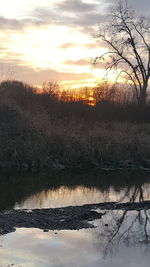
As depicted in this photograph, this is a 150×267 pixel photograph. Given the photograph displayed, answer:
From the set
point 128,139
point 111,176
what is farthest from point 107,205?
point 128,139

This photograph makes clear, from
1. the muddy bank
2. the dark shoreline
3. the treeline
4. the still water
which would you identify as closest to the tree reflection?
the still water

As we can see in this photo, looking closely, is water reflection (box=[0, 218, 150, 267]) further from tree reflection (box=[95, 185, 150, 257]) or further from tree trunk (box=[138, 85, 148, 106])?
tree trunk (box=[138, 85, 148, 106])

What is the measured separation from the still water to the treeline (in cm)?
511

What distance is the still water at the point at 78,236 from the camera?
30.0ft

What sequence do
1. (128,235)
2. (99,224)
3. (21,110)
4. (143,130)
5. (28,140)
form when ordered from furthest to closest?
(143,130) < (21,110) < (28,140) < (99,224) < (128,235)

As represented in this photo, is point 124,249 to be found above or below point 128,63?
below

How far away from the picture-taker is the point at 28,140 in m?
25.1

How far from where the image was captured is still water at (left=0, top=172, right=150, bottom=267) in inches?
360

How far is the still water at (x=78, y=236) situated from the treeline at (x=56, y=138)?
16.8 ft

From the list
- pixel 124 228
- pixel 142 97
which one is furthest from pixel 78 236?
pixel 142 97

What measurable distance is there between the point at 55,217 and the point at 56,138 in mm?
13319

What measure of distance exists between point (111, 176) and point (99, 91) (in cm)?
2258

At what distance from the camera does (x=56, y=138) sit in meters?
25.6

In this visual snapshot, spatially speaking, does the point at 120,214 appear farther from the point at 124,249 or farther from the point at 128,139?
the point at 128,139
